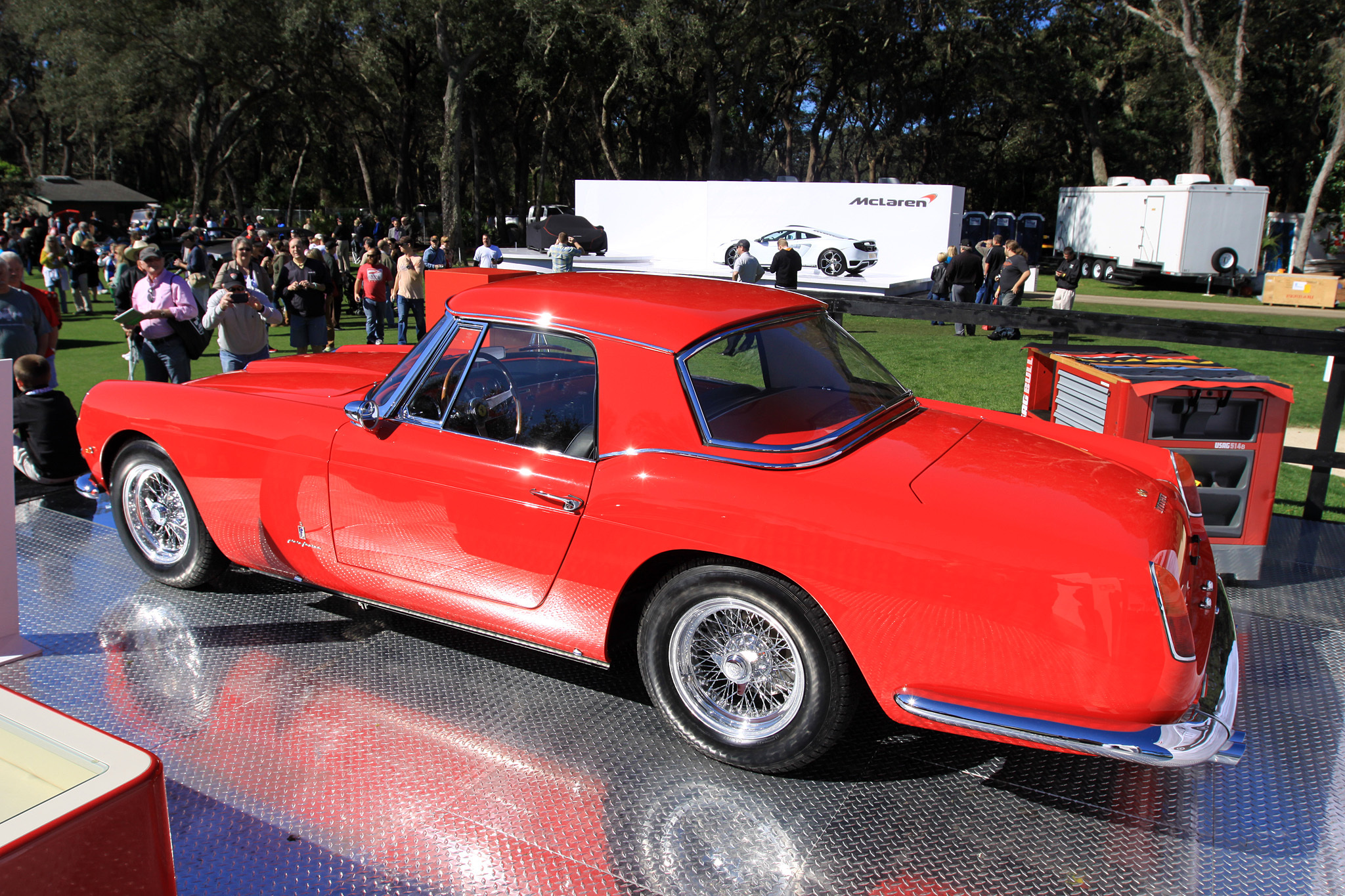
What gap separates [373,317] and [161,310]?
6198mm

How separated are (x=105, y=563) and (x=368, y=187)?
4903 cm

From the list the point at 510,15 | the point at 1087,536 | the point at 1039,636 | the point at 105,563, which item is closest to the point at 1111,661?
the point at 1039,636

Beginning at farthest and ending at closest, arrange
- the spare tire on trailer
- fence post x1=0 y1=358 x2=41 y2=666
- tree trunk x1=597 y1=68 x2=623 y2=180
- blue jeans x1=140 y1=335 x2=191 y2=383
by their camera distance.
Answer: tree trunk x1=597 y1=68 x2=623 y2=180 → the spare tire on trailer → blue jeans x1=140 y1=335 x2=191 y2=383 → fence post x1=0 y1=358 x2=41 y2=666

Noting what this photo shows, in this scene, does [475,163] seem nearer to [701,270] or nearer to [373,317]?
[701,270]

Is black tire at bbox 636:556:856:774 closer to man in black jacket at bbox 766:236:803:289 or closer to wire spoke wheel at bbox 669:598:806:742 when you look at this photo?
wire spoke wheel at bbox 669:598:806:742

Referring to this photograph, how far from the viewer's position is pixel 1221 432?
4871 millimetres

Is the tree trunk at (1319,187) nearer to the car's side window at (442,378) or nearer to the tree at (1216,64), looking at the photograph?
the tree at (1216,64)

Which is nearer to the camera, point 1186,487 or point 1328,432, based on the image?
point 1186,487

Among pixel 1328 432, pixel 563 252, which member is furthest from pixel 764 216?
pixel 1328 432

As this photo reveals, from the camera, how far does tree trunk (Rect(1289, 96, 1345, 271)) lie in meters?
28.3

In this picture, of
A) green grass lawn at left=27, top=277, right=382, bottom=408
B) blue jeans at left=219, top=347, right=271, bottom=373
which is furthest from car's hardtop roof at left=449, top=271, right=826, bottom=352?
green grass lawn at left=27, top=277, right=382, bottom=408

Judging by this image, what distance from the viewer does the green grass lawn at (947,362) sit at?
10.3 metres

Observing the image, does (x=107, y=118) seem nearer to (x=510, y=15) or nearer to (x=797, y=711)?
(x=510, y=15)

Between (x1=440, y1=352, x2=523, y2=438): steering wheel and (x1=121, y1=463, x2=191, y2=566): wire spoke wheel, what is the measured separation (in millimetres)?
1740
